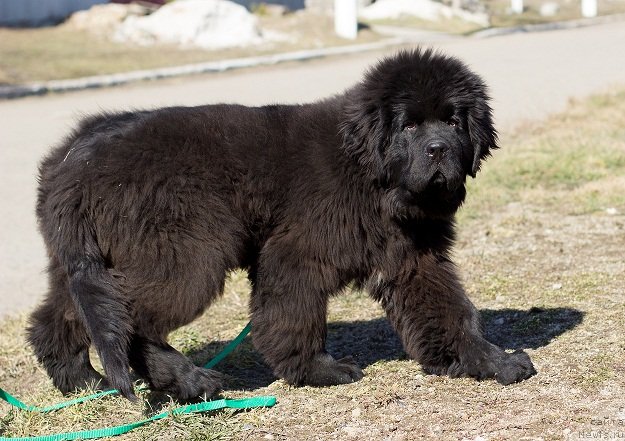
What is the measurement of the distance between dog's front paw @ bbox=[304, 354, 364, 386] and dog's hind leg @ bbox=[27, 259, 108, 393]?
1.10 m

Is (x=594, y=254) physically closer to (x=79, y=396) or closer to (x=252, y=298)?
(x=252, y=298)

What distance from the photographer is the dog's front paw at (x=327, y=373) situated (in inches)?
198

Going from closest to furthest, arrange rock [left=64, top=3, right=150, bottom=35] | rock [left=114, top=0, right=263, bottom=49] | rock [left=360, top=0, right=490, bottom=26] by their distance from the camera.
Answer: rock [left=114, top=0, right=263, bottom=49] < rock [left=64, top=3, right=150, bottom=35] < rock [left=360, top=0, right=490, bottom=26]

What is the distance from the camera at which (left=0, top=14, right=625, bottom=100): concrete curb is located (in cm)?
1872

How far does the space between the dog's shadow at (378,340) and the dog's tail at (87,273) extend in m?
1.00

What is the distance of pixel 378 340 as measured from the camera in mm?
5914

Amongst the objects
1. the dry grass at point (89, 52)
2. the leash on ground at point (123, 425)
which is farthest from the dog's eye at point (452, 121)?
the dry grass at point (89, 52)

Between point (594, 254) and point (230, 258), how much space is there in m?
3.29

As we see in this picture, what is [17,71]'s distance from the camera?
20594 millimetres

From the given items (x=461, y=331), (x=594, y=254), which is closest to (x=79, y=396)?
(x=461, y=331)

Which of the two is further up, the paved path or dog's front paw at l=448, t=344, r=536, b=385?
dog's front paw at l=448, t=344, r=536, b=385

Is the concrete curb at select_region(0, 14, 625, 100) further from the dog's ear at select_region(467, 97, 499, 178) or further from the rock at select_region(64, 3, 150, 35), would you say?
the dog's ear at select_region(467, 97, 499, 178)

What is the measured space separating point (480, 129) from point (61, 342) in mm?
2424

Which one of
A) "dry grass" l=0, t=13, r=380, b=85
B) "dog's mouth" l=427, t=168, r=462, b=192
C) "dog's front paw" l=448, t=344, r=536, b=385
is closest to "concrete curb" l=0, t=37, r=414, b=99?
"dry grass" l=0, t=13, r=380, b=85
